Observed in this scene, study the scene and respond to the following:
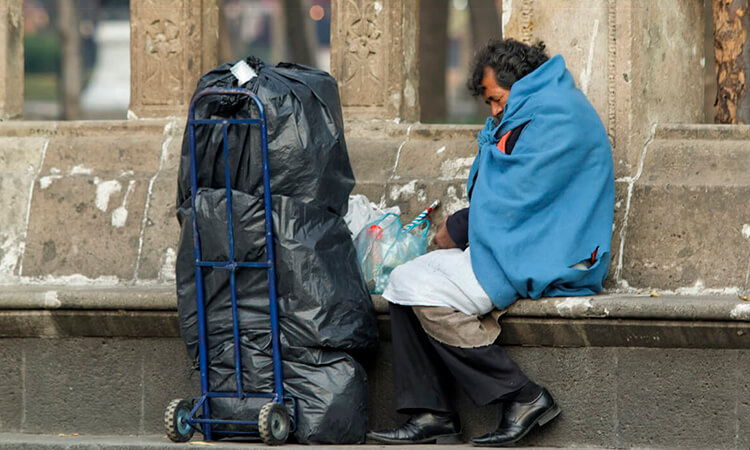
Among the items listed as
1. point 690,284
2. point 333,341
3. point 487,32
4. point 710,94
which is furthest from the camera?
point 487,32

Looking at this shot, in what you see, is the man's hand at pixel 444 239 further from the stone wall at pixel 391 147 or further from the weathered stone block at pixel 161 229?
the weathered stone block at pixel 161 229

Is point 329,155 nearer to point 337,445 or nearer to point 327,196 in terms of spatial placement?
point 327,196

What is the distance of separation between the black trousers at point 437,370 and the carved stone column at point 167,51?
1.91m

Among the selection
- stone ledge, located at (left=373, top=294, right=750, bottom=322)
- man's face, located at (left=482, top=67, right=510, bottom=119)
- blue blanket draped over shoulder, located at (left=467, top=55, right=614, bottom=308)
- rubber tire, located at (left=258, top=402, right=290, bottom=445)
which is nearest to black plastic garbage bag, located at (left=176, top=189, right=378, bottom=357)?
rubber tire, located at (left=258, top=402, right=290, bottom=445)

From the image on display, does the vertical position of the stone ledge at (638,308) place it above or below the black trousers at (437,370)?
above

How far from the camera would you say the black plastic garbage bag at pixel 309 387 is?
4840 millimetres

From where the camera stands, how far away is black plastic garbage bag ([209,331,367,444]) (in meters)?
4.84

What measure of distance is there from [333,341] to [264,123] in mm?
834

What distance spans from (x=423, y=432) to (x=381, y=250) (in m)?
0.76

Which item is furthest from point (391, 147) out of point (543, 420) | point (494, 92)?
point (543, 420)

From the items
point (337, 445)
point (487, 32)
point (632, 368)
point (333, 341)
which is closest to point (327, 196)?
point (333, 341)

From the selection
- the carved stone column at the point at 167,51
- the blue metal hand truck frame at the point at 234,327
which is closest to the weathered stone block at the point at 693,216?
the blue metal hand truck frame at the point at 234,327

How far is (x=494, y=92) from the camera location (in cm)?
528

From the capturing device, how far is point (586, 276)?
497 centimetres
